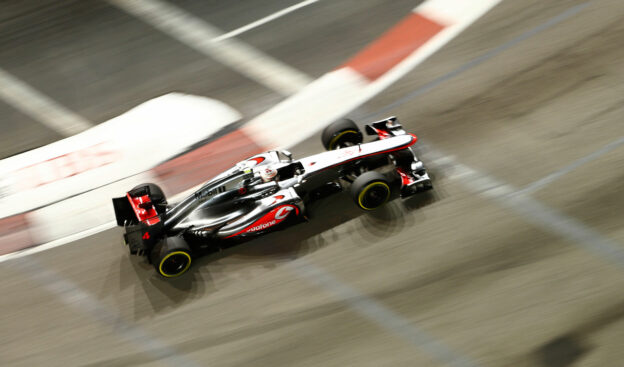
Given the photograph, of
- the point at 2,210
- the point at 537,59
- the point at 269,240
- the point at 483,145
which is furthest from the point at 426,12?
the point at 2,210

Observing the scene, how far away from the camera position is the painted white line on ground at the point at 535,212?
24.6 ft

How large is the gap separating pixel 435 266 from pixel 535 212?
1.46m

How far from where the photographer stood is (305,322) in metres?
7.34

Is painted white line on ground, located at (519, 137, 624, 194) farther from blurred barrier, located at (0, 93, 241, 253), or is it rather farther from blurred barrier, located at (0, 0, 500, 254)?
blurred barrier, located at (0, 93, 241, 253)

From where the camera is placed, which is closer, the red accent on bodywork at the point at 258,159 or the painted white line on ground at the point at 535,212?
the painted white line on ground at the point at 535,212

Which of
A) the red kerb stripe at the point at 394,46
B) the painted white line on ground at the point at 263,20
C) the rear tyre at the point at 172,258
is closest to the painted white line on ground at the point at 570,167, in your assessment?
the red kerb stripe at the point at 394,46

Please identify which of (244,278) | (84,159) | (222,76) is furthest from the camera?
(222,76)

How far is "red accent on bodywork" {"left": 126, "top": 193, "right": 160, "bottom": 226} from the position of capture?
766 centimetres

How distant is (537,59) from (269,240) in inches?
196

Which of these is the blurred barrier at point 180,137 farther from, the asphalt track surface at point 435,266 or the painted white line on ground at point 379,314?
the painted white line on ground at point 379,314

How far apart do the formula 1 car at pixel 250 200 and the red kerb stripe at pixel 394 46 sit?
91.0 inches

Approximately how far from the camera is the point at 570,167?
8.32 m

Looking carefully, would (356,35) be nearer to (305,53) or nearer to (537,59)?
(305,53)

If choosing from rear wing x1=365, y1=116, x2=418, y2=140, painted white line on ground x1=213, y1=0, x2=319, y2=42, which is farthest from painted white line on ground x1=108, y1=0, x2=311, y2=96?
rear wing x1=365, y1=116, x2=418, y2=140
